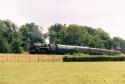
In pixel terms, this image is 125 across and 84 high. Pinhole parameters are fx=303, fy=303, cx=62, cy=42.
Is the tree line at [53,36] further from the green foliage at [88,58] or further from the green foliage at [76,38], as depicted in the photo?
the green foliage at [88,58]

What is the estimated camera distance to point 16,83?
18906 millimetres

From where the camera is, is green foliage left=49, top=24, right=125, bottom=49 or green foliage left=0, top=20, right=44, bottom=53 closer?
green foliage left=0, top=20, right=44, bottom=53

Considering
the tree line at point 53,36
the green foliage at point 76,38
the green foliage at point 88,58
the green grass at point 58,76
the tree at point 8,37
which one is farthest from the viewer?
the green foliage at point 76,38

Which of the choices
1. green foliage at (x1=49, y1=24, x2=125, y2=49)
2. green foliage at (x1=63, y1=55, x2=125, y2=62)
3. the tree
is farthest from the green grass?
green foliage at (x1=49, y1=24, x2=125, y2=49)

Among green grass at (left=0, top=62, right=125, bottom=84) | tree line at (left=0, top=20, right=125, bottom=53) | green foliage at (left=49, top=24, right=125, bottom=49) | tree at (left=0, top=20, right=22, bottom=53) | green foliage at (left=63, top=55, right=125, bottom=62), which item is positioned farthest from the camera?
green foliage at (left=49, top=24, right=125, bottom=49)

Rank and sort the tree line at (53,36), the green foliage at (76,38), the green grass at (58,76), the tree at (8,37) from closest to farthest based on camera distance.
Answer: the green grass at (58,76)
the tree at (8,37)
the tree line at (53,36)
the green foliage at (76,38)

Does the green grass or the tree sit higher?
the tree

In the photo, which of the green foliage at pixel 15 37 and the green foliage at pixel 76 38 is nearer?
the green foliage at pixel 15 37

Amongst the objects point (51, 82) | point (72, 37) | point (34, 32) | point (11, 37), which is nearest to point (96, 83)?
point (51, 82)

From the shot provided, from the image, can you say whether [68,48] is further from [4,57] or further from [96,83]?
[96,83]

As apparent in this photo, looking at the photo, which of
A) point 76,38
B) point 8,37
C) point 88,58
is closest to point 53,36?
point 76,38

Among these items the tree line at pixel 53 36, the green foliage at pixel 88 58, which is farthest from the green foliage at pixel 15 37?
the green foliage at pixel 88 58

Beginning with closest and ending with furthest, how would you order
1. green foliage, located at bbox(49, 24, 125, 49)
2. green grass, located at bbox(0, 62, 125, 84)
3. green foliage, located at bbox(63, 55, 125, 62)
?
1. green grass, located at bbox(0, 62, 125, 84)
2. green foliage, located at bbox(63, 55, 125, 62)
3. green foliage, located at bbox(49, 24, 125, 49)

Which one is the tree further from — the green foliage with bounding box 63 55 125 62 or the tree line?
the green foliage with bounding box 63 55 125 62
